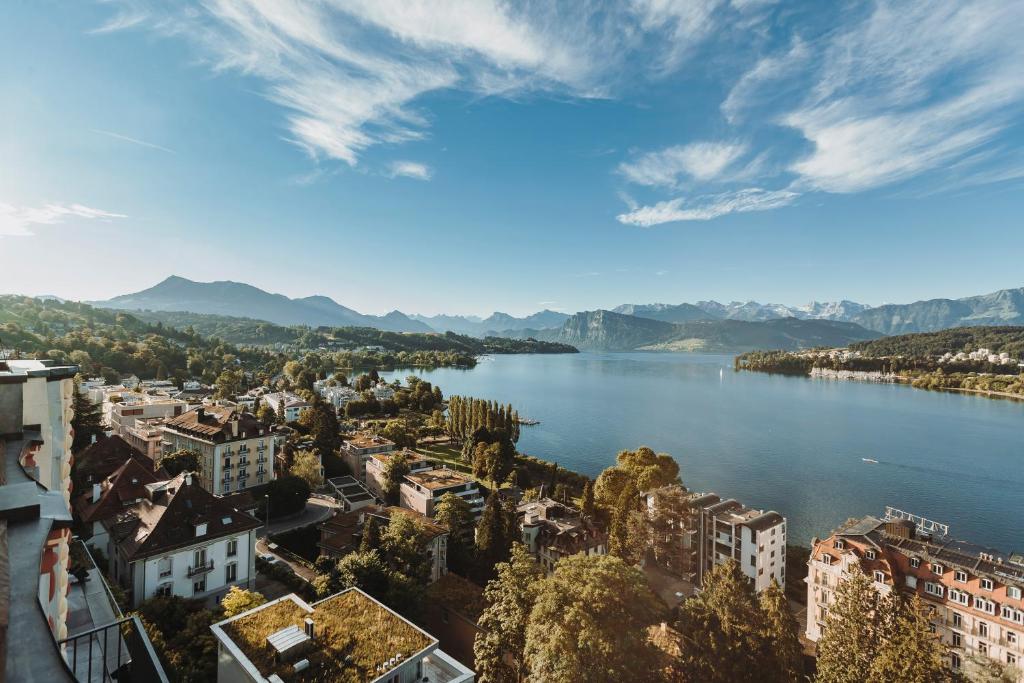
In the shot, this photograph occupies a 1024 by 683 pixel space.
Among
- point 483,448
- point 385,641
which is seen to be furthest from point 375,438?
point 385,641

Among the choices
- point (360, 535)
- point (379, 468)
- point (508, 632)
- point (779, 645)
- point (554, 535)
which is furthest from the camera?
point (379, 468)

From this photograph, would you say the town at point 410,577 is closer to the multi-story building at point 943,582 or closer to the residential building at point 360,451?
the multi-story building at point 943,582

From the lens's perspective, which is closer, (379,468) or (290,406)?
(379,468)

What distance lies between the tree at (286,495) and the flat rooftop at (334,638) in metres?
13.0

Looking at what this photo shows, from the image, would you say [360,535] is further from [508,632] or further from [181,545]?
[508,632]

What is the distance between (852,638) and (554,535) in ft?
41.8

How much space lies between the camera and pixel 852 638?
1196 cm

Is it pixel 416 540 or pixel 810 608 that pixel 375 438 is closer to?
pixel 416 540

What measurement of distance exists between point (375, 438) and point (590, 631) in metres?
29.9

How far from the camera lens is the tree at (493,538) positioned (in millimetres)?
20141

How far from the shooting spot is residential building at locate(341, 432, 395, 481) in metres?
34.4

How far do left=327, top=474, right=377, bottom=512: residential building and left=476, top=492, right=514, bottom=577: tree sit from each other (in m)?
9.64

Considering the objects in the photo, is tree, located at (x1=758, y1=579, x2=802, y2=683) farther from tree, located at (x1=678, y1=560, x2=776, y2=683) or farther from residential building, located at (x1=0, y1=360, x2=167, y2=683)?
residential building, located at (x1=0, y1=360, x2=167, y2=683)

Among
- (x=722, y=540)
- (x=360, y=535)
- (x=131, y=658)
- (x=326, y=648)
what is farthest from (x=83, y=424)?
(x=722, y=540)
